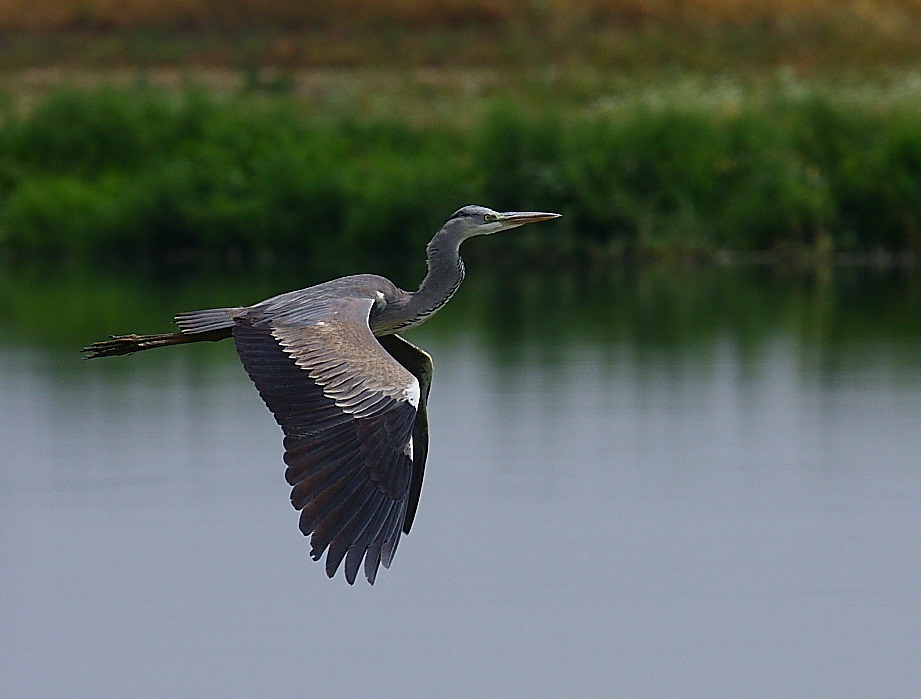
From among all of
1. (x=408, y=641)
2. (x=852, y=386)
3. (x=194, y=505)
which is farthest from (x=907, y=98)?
(x=408, y=641)

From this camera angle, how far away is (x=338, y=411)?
784cm

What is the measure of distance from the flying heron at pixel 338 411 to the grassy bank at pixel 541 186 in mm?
29154

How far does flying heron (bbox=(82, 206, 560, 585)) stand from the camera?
7582 mm

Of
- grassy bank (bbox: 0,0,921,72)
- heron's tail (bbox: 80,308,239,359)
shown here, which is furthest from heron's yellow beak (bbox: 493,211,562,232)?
grassy bank (bbox: 0,0,921,72)

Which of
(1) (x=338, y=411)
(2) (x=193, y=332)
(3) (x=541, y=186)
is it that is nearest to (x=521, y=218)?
(2) (x=193, y=332)

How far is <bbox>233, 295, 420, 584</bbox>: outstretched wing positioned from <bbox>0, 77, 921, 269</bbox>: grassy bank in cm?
2959

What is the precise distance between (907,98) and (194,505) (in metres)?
29.8

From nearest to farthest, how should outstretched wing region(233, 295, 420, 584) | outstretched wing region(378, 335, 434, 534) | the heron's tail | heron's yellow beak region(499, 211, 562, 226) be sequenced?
outstretched wing region(233, 295, 420, 584) → outstretched wing region(378, 335, 434, 534) → the heron's tail → heron's yellow beak region(499, 211, 562, 226)

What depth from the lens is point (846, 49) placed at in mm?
73188

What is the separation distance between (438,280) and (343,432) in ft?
5.42

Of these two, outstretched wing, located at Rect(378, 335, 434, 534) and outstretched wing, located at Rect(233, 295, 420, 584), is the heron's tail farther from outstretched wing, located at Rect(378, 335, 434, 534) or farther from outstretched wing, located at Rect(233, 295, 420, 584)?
outstretched wing, located at Rect(378, 335, 434, 534)

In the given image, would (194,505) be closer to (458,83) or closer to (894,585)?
(894,585)

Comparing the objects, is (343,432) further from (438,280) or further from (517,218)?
(517,218)

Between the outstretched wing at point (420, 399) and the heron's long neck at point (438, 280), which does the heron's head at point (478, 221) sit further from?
the outstretched wing at point (420, 399)
